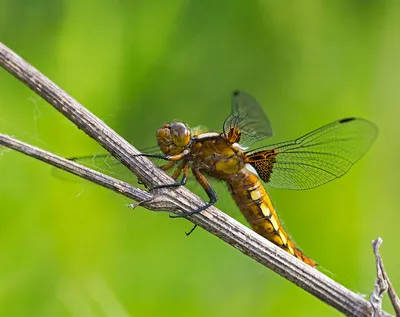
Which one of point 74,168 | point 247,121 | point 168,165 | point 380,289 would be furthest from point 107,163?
point 380,289

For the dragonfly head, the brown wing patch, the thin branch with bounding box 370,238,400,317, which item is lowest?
the thin branch with bounding box 370,238,400,317

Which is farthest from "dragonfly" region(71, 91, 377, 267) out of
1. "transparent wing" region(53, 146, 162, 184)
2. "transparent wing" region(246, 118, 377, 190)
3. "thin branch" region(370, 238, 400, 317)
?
"thin branch" region(370, 238, 400, 317)

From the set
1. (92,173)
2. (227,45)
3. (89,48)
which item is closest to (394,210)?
(227,45)

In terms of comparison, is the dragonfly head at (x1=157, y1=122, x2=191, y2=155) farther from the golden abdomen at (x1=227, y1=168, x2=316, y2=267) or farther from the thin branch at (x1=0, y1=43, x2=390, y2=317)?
the thin branch at (x1=0, y1=43, x2=390, y2=317)

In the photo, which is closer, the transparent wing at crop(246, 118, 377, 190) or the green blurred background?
the transparent wing at crop(246, 118, 377, 190)

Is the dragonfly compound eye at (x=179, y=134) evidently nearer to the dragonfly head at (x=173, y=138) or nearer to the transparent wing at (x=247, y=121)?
the dragonfly head at (x=173, y=138)

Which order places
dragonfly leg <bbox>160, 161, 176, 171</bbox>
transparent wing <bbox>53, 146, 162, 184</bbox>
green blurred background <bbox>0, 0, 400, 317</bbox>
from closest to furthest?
transparent wing <bbox>53, 146, 162, 184</bbox> < dragonfly leg <bbox>160, 161, 176, 171</bbox> < green blurred background <bbox>0, 0, 400, 317</bbox>

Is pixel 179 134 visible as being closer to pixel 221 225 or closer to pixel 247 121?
pixel 247 121

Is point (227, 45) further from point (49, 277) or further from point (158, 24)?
point (49, 277)
